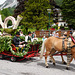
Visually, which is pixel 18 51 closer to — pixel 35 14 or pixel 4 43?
pixel 4 43

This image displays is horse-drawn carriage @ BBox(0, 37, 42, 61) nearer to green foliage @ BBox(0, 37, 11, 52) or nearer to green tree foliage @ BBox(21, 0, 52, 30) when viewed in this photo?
green foliage @ BBox(0, 37, 11, 52)

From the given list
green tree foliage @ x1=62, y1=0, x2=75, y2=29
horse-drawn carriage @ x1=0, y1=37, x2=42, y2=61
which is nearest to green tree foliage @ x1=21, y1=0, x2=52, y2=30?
green tree foliage @ x1=62, y1=0, x2=75, y2=29

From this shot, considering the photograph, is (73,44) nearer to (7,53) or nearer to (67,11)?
(7,53)

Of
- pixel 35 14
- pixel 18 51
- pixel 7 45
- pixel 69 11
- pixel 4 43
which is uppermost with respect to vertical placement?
pixel 69 11

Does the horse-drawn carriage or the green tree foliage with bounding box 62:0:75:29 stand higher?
the green tree foliage with bounding box 62:0:75:29

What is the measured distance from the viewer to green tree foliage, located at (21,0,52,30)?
25.3 metres

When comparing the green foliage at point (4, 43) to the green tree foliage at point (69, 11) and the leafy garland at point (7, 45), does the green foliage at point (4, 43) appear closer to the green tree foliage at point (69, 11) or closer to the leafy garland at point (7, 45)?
the leafy garland at point (7, 45)

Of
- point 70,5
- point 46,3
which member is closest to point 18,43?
point 46,3

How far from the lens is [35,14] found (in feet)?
86.5

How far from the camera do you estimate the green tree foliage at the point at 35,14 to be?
25.3 metres

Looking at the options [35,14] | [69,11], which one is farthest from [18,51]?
[69,11]

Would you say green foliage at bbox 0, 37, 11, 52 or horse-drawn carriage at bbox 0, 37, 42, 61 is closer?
horse-drawn carriage at bbox 0, 37, 42, 61

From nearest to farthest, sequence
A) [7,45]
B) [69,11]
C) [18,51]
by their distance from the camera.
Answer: [18,51] → [7,45] → [69,11]

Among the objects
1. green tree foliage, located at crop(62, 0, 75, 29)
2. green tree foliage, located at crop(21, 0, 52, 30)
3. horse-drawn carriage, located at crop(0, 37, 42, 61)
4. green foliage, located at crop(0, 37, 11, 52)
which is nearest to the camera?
horse-drawn carriage, located at crop(0, 37, 42, 61)
